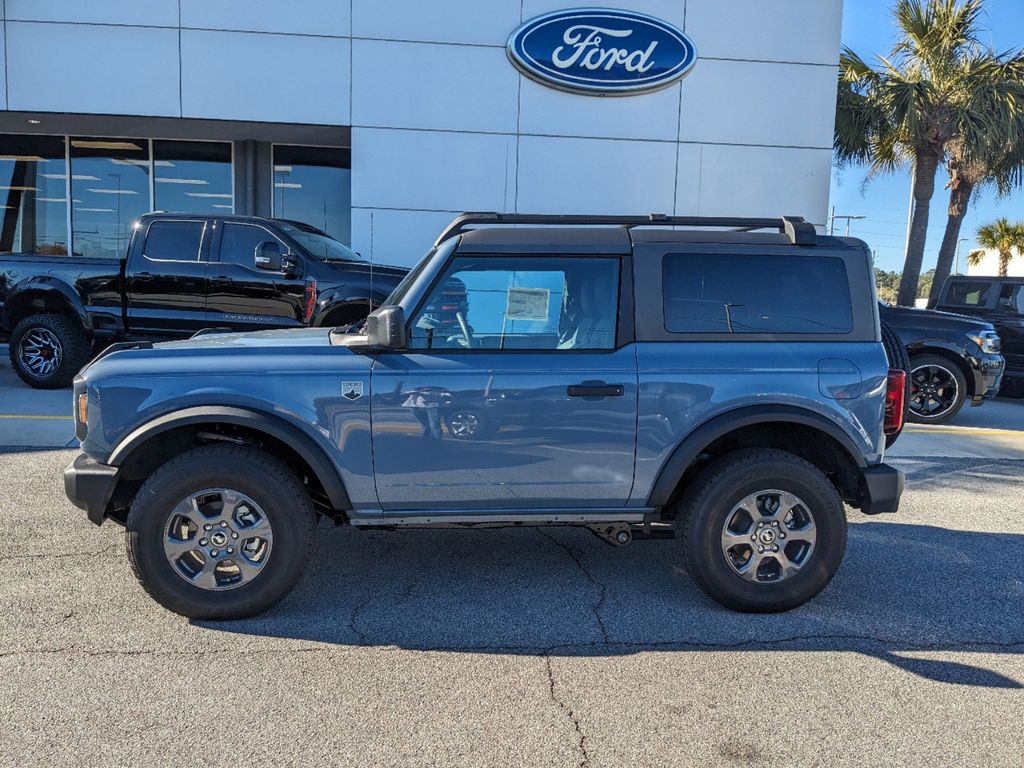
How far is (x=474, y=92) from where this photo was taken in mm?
12688

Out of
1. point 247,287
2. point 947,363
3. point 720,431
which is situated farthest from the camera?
point 947,363

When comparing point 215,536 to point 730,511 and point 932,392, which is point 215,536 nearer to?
point 730,511

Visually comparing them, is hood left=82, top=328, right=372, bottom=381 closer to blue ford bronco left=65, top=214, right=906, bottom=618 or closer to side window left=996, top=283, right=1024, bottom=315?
blue ford bronco left=65, top=214, right=906, bottom=618

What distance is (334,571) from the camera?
14.9ft

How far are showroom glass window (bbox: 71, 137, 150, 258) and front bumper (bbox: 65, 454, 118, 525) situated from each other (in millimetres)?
12102

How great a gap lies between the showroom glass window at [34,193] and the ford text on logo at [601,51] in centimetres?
838

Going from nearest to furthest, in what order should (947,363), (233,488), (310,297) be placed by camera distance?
(233,488) → (310,297) → (947,363)

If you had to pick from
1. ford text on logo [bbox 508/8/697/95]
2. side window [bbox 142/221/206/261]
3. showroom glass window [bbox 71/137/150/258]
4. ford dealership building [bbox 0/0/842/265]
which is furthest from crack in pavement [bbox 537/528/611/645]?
showroom glass window [bbox 71/137/150/258]

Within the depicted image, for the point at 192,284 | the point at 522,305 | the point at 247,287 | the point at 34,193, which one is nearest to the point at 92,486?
the point at 522,305

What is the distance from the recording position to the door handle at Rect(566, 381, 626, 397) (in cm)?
385

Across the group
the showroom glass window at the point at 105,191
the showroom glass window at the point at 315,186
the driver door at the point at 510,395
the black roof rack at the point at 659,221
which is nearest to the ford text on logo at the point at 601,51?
the showroom glass window at the point at 315,186

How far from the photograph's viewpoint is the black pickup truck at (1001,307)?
1155 cm

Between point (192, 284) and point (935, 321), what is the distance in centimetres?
880

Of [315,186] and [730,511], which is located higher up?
[315,186]
